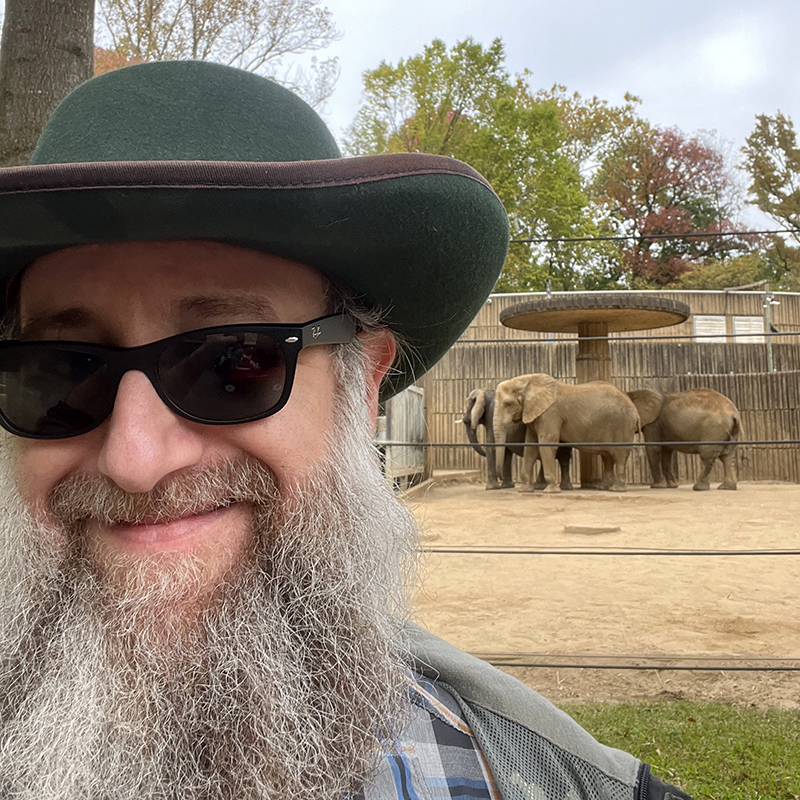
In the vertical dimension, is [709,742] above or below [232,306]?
below

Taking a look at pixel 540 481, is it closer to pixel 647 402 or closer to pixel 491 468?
pixel 491 468

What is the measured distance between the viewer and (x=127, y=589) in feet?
3.39

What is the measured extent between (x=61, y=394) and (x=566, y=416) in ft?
32.8

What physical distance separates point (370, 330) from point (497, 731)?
2.18 feet

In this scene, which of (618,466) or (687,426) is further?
(618,466)

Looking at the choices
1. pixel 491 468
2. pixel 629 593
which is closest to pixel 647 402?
pixel 491 468

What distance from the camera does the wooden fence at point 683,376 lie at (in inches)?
326

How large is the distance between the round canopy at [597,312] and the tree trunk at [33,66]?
5.01 metres

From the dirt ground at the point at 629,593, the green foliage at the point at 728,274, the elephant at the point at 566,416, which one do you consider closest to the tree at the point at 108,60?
the elephant at the point at 566,416

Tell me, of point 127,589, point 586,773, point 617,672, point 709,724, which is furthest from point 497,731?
point 617,672

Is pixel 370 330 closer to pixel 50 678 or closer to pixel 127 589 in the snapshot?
pixel 127 589

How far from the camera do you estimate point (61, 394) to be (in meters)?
1.07

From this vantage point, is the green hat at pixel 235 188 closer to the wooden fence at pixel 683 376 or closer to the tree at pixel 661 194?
the wooden fence at pixel 683 376

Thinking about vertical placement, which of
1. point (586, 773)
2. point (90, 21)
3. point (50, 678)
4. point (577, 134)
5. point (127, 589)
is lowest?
point (586, 773)
